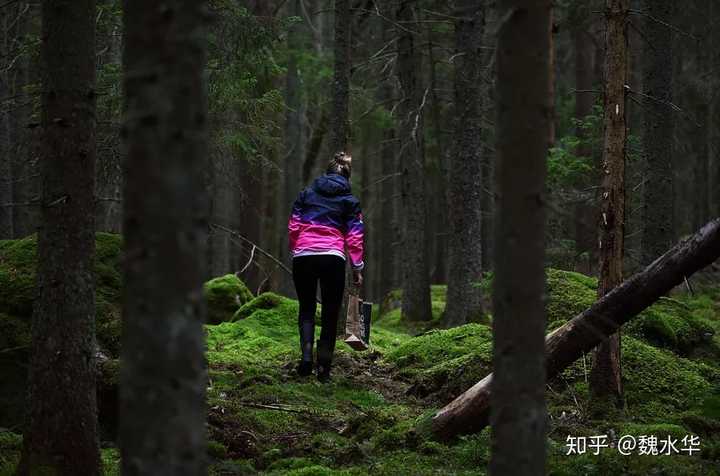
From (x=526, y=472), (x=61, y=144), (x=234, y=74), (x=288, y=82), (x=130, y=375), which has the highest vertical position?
(x=288, y=82)

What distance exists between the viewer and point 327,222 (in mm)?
9148

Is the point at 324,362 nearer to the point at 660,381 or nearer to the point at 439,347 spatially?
the point at 439,347

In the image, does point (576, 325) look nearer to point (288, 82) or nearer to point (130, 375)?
point (130, 375)

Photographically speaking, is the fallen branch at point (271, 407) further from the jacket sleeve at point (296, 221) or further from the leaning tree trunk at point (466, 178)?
the leaning tree trunk at point (466, 178)

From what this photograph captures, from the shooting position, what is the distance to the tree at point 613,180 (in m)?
7.39

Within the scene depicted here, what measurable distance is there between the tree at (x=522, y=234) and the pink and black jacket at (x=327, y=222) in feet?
17.5

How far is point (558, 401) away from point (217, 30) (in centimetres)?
675

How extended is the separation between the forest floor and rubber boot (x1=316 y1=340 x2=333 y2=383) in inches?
6.2

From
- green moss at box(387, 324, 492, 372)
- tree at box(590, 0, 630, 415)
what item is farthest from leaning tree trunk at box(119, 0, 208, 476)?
green moss at box(387, 324, 492, 372)

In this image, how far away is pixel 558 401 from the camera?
786 centimetres

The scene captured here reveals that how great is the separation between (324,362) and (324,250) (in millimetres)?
1272

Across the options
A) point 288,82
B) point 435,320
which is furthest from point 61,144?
point 288,82

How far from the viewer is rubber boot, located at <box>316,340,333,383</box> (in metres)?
9.10

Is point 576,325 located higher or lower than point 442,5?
lower
